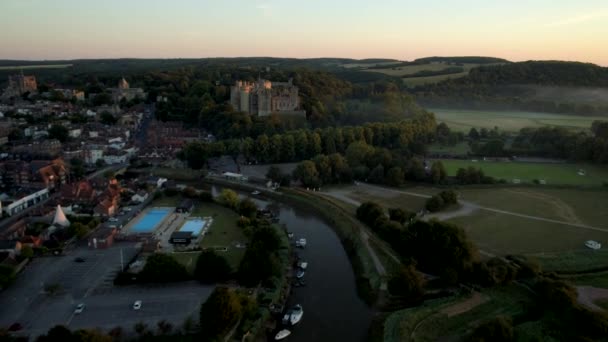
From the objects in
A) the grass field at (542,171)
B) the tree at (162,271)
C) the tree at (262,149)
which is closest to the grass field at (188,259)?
the tree at (162,271)

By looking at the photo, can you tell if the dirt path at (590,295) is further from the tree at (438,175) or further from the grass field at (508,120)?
the grass field at (508,120)

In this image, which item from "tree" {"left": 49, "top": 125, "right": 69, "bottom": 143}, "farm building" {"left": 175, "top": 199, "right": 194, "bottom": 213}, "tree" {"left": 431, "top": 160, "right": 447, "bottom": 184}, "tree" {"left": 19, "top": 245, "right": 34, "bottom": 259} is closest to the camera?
"tree" {"left": 19, "top": 245, "right": 34, "bottom": 259}

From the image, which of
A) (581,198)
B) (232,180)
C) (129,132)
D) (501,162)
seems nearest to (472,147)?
(501,162)

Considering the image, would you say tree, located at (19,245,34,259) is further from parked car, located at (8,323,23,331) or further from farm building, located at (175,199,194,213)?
farm building, located at (175,199,194,213)

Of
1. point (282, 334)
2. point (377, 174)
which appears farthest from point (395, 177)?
point (282, 334)

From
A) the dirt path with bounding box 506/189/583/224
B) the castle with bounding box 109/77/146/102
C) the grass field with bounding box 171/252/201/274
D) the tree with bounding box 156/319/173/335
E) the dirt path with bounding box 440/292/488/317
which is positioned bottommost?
the grass field with bounding box 171/252/201/274

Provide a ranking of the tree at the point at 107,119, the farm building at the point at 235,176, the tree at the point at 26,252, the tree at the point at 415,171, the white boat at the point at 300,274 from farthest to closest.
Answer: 1. the tree at the point at 107,119
2. the farm building at the point at 235,176
3. the tree at the point at 415,171
4. the tree at the point at 26,252
5. the white boat at the point at 300,274

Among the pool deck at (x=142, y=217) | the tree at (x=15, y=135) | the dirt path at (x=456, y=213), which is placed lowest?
the pool deck at (x=142, y=217)

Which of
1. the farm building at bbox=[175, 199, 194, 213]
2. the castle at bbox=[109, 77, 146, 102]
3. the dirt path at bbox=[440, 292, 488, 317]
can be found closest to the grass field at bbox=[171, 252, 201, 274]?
the farm building at bbox=[175, 199, 194, 213]
